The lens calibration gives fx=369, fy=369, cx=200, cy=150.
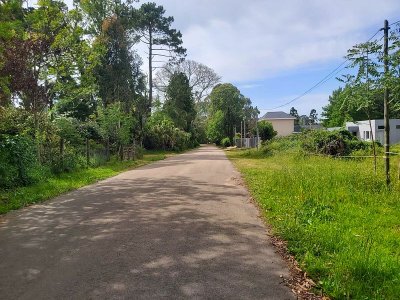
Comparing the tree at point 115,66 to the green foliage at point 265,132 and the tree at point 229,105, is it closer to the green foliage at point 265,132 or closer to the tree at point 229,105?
the green foliage at point 265,132

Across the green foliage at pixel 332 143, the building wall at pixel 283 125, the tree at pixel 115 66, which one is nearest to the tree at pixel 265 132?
the tree at pixel 115 66

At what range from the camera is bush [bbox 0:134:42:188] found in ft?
39.1

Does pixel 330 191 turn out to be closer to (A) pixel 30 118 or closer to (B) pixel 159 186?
(B) pixel 159 186

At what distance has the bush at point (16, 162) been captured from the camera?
11.9m

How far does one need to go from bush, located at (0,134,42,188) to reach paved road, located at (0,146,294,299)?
298cm

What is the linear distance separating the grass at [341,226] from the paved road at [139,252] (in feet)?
1.70

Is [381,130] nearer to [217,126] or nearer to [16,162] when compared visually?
[217,126]

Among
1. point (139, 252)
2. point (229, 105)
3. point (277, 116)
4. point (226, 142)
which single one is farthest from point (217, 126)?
point (139, 252)

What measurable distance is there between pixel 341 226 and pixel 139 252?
388cm

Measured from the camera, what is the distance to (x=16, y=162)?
492 inches

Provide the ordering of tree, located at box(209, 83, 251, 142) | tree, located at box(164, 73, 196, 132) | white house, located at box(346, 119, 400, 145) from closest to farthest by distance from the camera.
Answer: white house, located at box(346, 119, 400, 145) < tree, located at box(164, 73, 196, 132) < tree, located at box(209, 83, 251, 142)

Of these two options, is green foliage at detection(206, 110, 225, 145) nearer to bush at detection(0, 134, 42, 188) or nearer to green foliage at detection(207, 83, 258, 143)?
green foliage at detection(207, 83, 258, 143)

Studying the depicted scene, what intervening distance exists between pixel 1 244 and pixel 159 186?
6865mm

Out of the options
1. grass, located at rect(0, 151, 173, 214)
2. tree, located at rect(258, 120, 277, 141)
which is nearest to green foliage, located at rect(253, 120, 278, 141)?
tree, located at rect(258, 120, 277, 141)
